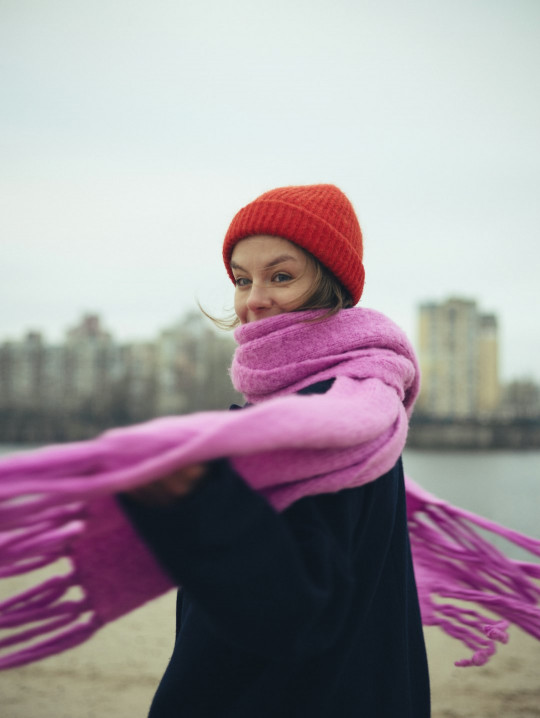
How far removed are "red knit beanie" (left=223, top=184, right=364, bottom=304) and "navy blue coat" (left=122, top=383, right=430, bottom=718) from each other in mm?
342

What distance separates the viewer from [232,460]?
2.88ft

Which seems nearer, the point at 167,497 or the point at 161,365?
the point at 167,497

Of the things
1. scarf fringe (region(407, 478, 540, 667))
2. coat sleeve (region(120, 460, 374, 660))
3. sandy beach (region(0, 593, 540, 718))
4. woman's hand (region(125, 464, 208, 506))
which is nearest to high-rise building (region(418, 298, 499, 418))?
sandy beach (region(0, 593, 540, 718))

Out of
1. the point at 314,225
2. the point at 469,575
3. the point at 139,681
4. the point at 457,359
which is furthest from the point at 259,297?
the point at 457,359

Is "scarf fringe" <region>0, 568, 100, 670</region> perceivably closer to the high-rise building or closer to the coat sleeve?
the coat sleeve

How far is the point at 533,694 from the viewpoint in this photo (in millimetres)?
3775

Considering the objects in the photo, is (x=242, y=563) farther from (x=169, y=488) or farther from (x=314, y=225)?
(x=314, y=225)

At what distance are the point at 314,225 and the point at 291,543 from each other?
0.71m

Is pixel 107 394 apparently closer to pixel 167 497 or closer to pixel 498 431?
pixel 498 431

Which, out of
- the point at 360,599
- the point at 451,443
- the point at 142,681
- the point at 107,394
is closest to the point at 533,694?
the point at 142,681

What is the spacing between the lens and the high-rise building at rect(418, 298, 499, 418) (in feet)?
229

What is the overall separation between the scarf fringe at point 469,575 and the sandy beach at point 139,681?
202 centimetres

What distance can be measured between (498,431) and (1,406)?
1561 inches

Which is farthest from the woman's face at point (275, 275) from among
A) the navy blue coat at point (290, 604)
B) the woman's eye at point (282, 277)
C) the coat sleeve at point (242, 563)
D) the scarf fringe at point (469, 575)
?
the scarf fringe at point (469, 575)
